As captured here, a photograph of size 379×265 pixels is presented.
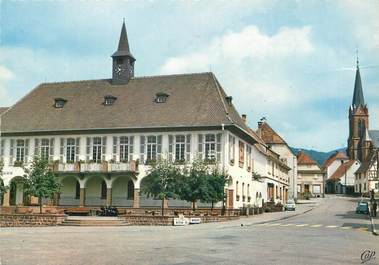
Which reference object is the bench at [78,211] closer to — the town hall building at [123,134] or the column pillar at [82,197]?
the column pillar at [82,197]

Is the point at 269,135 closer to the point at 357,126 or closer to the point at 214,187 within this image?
the point at 214,187

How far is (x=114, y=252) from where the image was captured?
17.0 metres

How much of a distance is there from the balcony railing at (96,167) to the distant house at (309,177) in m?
77.5

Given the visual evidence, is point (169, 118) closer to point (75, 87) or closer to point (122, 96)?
point (122, 96)

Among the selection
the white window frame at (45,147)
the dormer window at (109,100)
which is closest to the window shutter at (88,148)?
the white window frame at (45,147)

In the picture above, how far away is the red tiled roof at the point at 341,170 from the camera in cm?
14012

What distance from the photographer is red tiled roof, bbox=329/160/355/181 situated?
140 metres

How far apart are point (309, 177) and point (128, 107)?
76618 mm

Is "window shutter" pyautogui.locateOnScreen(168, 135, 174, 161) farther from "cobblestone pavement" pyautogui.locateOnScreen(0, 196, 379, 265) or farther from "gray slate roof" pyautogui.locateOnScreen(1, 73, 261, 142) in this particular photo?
"cobblestone pavement" pyautogui.locateOnScreen(0, 196, 379, 265)

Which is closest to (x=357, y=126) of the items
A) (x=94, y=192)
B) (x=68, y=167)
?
(x=94, y=192)

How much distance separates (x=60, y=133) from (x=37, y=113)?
14.6ft

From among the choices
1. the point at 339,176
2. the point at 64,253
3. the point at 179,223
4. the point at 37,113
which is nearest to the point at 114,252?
the point at 64,253

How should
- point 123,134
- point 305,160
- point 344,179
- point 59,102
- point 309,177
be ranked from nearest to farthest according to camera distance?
1. point 123,134
2. point 59,102
3. point 309,177
4. point 305,160
5. point 344,179

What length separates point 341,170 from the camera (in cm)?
14350
